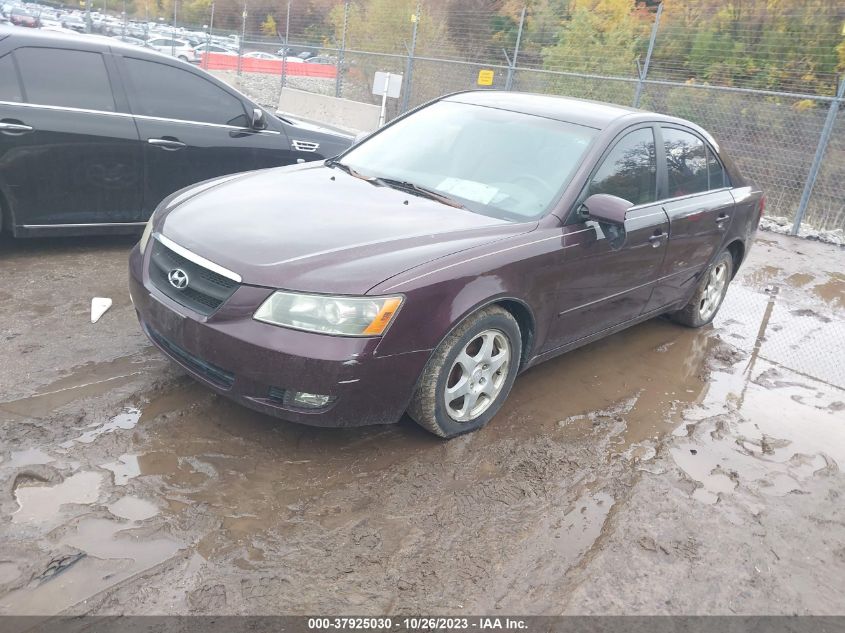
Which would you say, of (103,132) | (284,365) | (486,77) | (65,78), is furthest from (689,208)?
(486,77)

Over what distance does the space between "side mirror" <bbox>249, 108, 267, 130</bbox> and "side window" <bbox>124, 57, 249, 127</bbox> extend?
0.33 ft

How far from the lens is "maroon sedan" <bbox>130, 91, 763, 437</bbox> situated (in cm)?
301

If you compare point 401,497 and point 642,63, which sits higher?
point 642,63

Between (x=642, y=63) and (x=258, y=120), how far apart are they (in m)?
14.1

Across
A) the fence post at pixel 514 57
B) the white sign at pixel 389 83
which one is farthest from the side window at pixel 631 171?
the white sign at pixel 389 83

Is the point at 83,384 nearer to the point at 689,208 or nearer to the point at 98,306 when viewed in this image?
the point at 98,306

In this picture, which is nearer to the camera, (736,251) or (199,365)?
(199,365)

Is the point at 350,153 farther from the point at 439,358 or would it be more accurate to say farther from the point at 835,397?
the point at 835,397

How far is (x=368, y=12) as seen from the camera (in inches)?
821

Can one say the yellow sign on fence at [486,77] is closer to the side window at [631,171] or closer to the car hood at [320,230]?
the side window at [631,171]

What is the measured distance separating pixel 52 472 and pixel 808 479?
11.7 feet

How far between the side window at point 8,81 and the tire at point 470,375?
3.76 metres

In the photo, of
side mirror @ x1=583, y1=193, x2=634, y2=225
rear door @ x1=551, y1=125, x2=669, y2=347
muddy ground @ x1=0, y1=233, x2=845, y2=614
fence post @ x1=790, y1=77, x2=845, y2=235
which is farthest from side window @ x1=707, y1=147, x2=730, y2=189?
fence post @ x1=790, y1=77, x2=845, y2=235

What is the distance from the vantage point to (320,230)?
3365 millimetres
